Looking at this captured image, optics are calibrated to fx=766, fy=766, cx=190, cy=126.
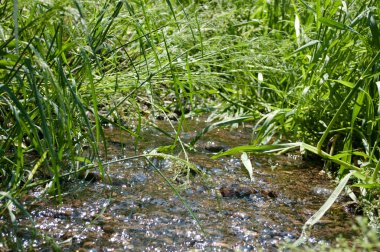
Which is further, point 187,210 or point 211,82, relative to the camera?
point 211,82

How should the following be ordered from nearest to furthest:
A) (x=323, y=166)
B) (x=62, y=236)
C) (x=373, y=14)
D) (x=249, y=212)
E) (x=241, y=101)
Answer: (x=62, y=236) < (x=249, y=212) < (x=373, y=14) < (x=323, y=166) < (x=241, y=101)

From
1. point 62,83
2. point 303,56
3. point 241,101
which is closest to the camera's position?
point 62,83

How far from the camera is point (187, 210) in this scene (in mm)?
2723

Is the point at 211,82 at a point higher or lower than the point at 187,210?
higher

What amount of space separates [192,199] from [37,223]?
632mm

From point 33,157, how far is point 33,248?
0.71m

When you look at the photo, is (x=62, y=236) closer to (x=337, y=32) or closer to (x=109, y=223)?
(x=109, y=223)

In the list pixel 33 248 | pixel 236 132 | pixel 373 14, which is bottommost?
pixel 236 132

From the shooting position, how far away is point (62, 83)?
7.18 ft

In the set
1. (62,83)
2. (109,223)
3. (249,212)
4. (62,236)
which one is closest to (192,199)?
(249,212)

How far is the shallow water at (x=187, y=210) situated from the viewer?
244cm

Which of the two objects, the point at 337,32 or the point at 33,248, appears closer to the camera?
the point at 33,248

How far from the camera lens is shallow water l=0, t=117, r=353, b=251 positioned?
8.01 feet

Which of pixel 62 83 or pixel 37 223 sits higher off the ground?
pixel 62 83
